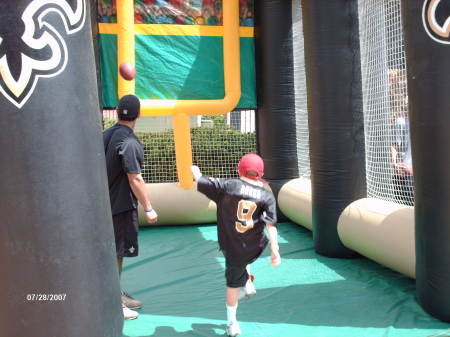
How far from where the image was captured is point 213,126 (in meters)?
7.46

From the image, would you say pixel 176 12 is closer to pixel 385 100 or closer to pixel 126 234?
pixel 385 100

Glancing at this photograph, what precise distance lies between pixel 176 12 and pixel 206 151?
1.98 meters

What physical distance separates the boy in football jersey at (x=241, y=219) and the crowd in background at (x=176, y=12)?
3.75 m

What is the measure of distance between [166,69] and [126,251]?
343cm

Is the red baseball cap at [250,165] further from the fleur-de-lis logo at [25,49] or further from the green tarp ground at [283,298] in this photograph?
the fleur-de-lis logo at [25,49]

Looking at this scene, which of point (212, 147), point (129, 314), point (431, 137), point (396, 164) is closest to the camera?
point (431, 137)

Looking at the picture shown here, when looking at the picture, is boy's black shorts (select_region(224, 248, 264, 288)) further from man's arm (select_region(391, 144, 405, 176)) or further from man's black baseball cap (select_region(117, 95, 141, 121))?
man's arm (select_region(391, 144, 405, 176))

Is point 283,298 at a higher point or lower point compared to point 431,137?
lower

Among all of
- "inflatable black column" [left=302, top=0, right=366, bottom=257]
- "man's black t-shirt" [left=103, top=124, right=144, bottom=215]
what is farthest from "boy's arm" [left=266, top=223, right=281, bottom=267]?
"inflatable black column" [left=302, top=0, right=366, bottom=257]

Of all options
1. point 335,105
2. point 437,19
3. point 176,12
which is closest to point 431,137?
point 437,19

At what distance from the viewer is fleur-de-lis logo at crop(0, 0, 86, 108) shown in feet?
5.79

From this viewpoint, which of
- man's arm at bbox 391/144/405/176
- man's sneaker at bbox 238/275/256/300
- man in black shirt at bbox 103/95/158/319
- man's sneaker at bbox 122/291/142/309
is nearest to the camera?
man's sneaker at bbox 238/275/256/300

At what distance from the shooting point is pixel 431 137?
2.90 metres

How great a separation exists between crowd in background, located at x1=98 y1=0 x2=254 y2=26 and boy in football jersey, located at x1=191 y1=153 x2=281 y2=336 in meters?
3.75
